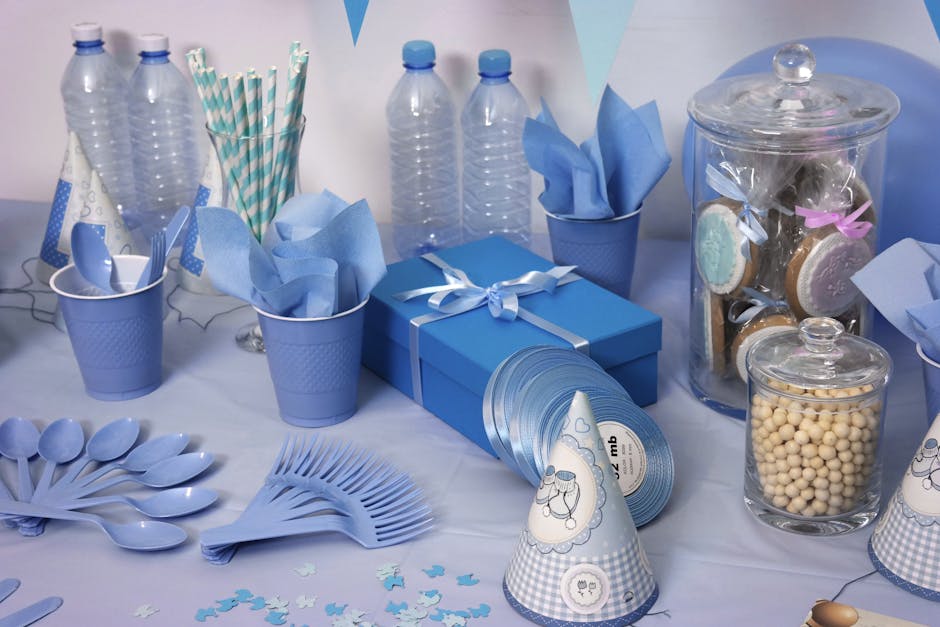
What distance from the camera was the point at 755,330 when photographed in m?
1.04

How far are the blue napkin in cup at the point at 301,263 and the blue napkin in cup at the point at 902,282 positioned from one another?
41cm

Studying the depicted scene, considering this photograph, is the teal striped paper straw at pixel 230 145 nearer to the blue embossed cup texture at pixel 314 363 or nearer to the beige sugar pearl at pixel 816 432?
the blue embossed cup texture at pixel 314 363

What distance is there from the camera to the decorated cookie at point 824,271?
39.1 inches

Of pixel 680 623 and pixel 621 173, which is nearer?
pixel 680 623

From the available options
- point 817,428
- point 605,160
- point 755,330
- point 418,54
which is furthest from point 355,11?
point 817,428

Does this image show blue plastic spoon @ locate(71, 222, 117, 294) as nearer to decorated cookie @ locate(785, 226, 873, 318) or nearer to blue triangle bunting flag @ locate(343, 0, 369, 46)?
blue triangle bunting flag @ locate(343, 0, 369, 46)

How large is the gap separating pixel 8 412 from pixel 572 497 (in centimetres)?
60

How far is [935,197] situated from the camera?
43.9 inches

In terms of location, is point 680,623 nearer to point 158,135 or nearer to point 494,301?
point 494,301

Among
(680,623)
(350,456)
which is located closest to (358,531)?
(350,456)

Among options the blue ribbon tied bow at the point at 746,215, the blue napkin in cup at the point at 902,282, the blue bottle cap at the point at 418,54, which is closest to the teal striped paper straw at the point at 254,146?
the blue bottle cap at the point at 418,54

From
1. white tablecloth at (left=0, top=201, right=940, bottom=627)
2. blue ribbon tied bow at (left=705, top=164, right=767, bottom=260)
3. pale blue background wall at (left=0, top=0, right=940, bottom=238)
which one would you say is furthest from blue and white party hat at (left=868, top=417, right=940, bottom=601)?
pale blue background wall at (left=0, top=0, right=940, bottom=238)

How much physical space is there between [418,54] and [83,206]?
40 cm

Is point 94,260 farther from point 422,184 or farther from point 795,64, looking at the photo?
point 795,64
